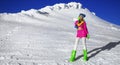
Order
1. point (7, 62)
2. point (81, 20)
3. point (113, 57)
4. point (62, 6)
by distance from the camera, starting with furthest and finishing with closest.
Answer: point (62, 6) < point (113, 57) < point (81, 20) < point (7, 62)

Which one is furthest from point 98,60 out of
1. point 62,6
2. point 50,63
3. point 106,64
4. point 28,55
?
point 62,6

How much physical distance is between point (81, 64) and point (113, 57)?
8.21ft

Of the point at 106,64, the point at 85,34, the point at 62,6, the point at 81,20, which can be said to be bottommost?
the point at 106,64

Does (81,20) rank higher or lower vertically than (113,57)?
higher

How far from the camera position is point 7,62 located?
9.00 meters

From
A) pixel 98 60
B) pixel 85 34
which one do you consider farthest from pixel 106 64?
pixel 85 34

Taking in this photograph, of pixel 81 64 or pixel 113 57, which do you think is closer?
pixel 81 64

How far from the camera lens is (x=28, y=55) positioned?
1089 centimetres

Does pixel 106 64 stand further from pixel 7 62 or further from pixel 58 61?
pixel 7 62

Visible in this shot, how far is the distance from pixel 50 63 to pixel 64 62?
0.65m

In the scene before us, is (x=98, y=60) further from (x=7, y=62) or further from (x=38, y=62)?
(x=7, y=62)

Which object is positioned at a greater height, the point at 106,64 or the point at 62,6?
the point at 62,6

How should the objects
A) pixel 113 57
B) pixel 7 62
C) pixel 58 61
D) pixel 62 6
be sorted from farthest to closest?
pixel 62 6
pixel 113 57
pixel 58 61
pixel 7 62

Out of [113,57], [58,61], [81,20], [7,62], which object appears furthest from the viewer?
[113,57]
